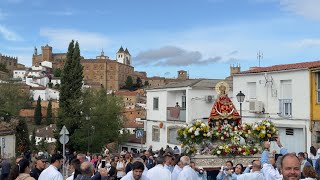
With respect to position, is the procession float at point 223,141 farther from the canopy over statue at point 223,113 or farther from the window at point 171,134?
the window at point 171,134

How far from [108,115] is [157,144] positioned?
929 centimetres

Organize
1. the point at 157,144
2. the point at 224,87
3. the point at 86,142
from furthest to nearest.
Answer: the point at 86,142 < the point at 157,144 < the point at 224,87

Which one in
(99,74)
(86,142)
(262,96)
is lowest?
(86,142)

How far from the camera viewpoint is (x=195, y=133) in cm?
1477

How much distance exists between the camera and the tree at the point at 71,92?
46.2 meters

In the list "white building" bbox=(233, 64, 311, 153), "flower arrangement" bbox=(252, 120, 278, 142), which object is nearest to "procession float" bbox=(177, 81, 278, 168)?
"flower arrangement" bbox=(252, 120, 278, 142)

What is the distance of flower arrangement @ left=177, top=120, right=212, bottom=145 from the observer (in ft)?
48.7

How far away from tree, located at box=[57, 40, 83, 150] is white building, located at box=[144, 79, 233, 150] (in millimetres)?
8045

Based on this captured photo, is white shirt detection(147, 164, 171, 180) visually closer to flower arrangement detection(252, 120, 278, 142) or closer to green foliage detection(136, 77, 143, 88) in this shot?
flower arrangement detection(252, 120, 278, 142)

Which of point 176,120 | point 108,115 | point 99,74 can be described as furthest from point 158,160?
point 99,74

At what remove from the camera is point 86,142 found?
43188 millimetres

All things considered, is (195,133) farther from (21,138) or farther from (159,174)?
(21,138)

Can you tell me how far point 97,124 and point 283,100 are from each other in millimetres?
22992

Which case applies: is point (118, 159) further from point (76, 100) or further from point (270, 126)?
point (76, 100)
